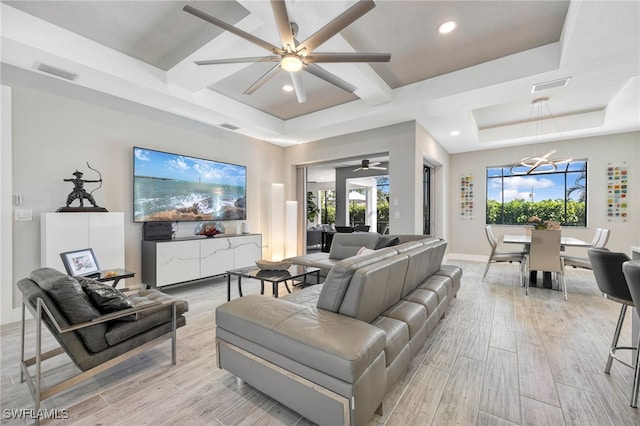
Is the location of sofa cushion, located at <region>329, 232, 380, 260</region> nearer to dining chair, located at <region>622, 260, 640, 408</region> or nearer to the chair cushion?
the chair cushion

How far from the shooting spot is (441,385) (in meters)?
1.89

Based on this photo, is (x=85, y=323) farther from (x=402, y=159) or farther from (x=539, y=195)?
(x=539, y=195)

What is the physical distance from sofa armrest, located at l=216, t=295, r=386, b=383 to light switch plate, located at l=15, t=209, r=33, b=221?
3.06m

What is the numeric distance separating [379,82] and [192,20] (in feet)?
7.96

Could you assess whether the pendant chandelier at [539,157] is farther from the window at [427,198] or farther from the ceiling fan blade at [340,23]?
the ceiling fan blade at [340,23]

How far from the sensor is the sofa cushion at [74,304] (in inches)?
64.7

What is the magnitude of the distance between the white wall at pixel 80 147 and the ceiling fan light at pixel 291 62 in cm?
303

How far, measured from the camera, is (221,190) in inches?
204

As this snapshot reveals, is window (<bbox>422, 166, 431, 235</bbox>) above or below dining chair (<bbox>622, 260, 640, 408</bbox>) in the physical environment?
above

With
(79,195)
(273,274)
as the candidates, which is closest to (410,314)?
(273,274)

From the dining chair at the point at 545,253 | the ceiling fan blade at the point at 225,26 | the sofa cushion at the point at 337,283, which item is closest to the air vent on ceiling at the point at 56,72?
the ceiling fan blade at the point at 225,26

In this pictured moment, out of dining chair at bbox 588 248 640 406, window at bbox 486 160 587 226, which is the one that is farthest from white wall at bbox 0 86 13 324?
window at bbox 486 160 587 226

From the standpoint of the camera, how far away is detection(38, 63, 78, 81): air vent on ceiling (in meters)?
3.03

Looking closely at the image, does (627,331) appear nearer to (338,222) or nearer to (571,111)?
(571,111)
